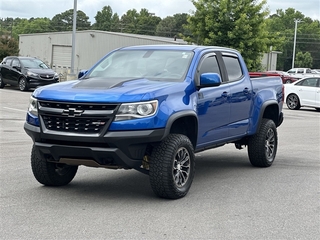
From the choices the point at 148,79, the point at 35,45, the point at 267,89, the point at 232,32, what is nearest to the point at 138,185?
the point at 148,79

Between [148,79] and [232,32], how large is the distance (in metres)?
32.4

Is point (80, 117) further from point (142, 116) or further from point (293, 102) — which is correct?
point (293, 102)

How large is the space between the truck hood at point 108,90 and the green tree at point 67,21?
145204 millimetres

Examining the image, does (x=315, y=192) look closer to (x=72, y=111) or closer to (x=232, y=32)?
(x=72, y=111)

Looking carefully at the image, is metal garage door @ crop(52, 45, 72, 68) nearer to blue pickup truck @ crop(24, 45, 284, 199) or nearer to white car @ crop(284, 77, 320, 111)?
white car @ crop(284, 77, 320, 111)

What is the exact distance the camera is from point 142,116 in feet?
21.7

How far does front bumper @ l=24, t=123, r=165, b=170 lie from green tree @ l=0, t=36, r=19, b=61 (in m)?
42.0

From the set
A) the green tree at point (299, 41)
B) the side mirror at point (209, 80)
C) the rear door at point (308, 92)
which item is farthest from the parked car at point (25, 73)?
the green tree at point (299, 41)

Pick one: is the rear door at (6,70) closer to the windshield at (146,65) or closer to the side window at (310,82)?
the side window at (310,82)

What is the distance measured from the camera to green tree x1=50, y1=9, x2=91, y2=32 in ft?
494

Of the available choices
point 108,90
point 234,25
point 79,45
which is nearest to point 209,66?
point 108,90

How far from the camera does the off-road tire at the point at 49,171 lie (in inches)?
293

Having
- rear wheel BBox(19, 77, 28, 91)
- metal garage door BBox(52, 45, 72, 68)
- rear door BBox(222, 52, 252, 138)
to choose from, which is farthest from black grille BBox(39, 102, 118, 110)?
metal garage door BBox(52, 45, 72, 68)

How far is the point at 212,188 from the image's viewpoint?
26.1 ft
